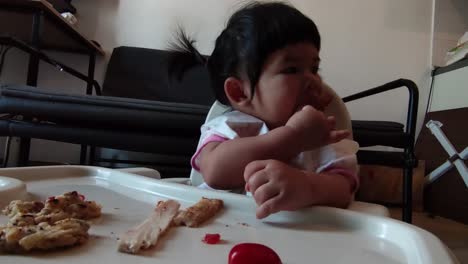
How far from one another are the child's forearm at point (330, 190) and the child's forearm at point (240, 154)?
0.16 feet

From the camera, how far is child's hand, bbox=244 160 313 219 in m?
0.40

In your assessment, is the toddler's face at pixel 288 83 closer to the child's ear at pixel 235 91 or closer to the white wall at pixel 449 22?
the child's ear at pixel 235 91

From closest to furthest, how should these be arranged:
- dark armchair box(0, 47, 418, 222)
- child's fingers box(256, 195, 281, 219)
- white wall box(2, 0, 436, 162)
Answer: child's fingers box(256, 195, 281, 219), dark armchair box(0, 47, 418, 222), white wall box(2, 0, 436, 162)

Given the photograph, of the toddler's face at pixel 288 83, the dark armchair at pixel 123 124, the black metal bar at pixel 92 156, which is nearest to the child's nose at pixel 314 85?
the toddler's face at pixel 288 83

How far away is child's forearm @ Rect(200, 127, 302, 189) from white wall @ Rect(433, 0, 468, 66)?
6.77 ft

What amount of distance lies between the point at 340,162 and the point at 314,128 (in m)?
0.12

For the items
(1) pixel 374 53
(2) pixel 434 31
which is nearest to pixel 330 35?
(1) pixel 374 53

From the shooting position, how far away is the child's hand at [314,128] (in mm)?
466

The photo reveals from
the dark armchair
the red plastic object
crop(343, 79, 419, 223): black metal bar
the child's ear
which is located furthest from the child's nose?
crop(343, 79, 419, 223): black metal bar

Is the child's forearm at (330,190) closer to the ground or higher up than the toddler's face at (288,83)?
closer to the ground

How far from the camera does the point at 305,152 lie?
57 centimetres

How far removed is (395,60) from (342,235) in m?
2.05

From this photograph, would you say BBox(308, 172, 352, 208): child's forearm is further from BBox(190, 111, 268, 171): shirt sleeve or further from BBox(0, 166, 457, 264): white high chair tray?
BBox(190, 111, 268, 171): shirt sleeve

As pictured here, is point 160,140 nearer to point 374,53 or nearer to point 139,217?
point 139,217
